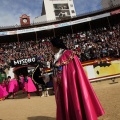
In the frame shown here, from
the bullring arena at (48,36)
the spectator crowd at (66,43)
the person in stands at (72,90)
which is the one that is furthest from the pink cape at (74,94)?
the spectator crowd at (66,43)

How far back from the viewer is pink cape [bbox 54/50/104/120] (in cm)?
313

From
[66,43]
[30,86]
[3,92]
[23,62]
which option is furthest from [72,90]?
[66,43]

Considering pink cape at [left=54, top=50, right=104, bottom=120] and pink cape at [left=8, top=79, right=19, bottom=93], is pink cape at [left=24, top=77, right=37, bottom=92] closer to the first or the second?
pink cape at [left=8, top=79, right=19, bottom=93]

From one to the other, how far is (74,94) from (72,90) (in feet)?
0.24

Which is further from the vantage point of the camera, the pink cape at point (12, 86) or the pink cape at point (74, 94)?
the pink cape at point (12, 86)

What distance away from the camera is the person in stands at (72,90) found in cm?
314

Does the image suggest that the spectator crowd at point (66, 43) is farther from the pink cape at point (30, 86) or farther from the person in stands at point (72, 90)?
the person in stands at point (72, 90)

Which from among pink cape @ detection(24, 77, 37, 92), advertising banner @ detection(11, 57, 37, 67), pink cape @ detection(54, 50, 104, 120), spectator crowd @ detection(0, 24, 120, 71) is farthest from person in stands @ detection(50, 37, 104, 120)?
spectator crowd @ detection(0, 24, 120, 71)

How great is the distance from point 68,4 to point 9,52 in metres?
40.2

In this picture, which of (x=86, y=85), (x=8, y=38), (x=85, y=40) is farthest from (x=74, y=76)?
(x=8, y=38)

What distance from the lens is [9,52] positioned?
22.3 m

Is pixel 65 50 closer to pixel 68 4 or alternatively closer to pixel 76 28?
pixel 76 28

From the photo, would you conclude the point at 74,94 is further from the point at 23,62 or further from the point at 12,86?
the point at 23,62

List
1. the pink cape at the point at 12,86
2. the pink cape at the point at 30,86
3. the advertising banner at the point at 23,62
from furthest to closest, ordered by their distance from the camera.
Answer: the advertising banner at the point at 23,62, the pink cape at the point at 12,86, the pink cape at the point at 30,86
